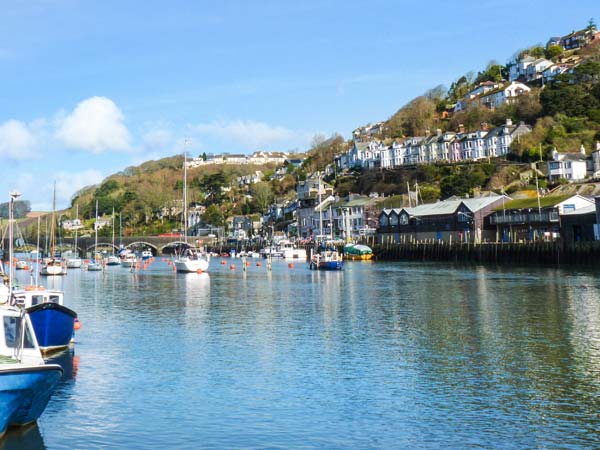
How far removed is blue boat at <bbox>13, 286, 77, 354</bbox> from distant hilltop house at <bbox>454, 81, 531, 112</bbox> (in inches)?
6185

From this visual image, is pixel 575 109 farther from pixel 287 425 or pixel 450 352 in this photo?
pixel 287 425

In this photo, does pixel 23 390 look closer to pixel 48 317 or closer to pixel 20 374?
pixel 20 374

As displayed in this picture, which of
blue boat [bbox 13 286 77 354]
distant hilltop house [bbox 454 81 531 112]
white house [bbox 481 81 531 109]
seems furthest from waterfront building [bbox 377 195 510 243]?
blue boat [bbox 13 286 77 354]

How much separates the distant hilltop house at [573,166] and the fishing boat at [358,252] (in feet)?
110

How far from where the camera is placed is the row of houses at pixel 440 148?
477ft

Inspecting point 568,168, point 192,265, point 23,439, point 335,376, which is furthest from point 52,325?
point 568,168

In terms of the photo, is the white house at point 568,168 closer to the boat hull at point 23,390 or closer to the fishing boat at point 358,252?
the fishing boat at point 358,252

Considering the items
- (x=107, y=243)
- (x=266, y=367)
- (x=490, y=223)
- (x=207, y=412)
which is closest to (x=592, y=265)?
(x=490, y=223)

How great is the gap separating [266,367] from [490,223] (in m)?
82.1

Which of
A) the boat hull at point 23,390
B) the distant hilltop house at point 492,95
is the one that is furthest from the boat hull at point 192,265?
the distant hilltop house at point 492,95

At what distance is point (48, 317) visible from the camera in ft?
91.8

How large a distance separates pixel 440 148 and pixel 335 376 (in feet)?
465

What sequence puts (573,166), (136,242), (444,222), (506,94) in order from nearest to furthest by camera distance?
1. (444,222)
2. (573,166)
3. (506,94)
4. (136,242)

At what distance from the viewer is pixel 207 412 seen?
66.4 feet
